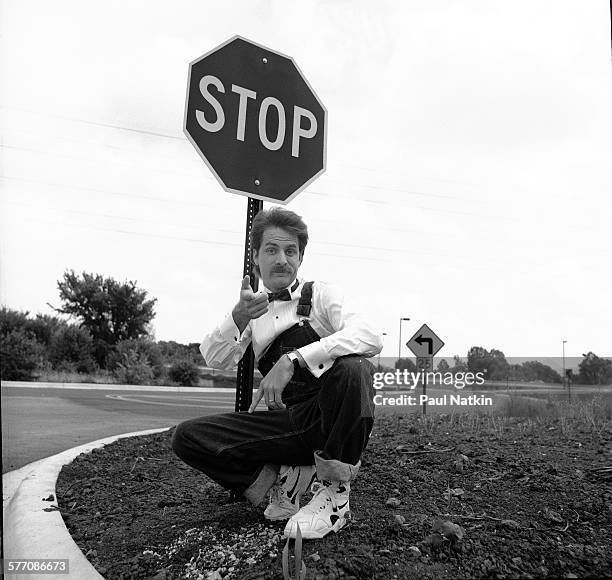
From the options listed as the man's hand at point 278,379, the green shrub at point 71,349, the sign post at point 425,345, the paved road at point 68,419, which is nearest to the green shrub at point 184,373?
the green shrub at point 71,349

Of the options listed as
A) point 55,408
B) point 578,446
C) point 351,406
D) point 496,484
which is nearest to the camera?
point 351,406

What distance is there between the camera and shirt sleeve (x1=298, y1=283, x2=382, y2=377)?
1771 millimetres

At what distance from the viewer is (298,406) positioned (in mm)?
1951

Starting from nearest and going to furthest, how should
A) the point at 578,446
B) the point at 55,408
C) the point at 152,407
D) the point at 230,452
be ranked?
the point at 230,452, the point at 578,446, the point at 55,408, the point at 152,407

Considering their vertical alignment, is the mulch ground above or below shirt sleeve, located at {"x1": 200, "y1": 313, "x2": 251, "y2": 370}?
below

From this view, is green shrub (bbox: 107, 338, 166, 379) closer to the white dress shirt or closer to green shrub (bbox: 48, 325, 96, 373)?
green shrub (bbox: 48, 325, 96, 373)

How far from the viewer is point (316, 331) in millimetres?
2023

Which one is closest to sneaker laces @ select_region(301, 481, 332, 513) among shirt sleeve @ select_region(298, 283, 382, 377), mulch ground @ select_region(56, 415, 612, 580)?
mulch ground @ select_region(56, 415, 612, 580)

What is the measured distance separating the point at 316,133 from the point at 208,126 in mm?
533

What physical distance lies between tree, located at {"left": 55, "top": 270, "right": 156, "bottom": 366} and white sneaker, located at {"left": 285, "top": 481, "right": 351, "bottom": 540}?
14094mm

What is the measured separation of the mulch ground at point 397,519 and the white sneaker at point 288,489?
0.21 feet

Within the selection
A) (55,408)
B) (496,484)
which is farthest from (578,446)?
(55,408)

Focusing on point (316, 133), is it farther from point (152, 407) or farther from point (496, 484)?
point (152, 407)

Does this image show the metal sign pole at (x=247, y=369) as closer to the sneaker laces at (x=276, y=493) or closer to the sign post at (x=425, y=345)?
the sneaker laces at (x=276, y=493)
